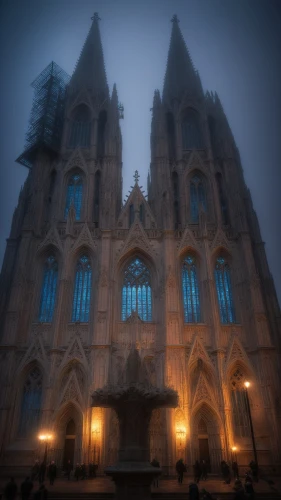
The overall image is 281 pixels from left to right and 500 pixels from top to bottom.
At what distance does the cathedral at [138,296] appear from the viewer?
68.6ft

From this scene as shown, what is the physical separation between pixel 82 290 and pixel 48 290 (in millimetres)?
2461

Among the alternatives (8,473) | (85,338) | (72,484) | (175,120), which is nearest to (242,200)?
(175,120)

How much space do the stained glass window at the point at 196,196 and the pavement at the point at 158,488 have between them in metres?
18.1

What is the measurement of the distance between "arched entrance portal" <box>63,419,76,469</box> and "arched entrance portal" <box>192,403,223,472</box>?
7101 mm

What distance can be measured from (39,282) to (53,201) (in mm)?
7271

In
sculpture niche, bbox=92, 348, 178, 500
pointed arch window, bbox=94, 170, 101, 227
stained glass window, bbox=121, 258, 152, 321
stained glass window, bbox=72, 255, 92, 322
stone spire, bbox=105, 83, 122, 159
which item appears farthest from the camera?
stone spire, bbox=105, 83, 122, 159

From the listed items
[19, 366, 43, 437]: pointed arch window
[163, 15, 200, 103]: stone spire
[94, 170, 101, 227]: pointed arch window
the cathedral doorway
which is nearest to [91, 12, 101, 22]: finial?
[163, 15, 200, 103]: stone spire

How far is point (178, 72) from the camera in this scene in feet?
131

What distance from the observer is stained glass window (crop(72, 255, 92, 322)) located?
2492 centimetres

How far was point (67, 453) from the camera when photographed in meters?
21.2

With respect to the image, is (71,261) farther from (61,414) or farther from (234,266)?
(234,266)

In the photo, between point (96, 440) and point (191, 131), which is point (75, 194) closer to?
point (191, 131)

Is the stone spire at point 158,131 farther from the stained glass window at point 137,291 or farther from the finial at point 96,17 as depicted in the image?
the finial at point 96,17

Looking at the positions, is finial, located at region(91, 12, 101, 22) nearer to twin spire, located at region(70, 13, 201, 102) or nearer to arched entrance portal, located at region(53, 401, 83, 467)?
twin spire, located at region(70, 13, 201, 102)
